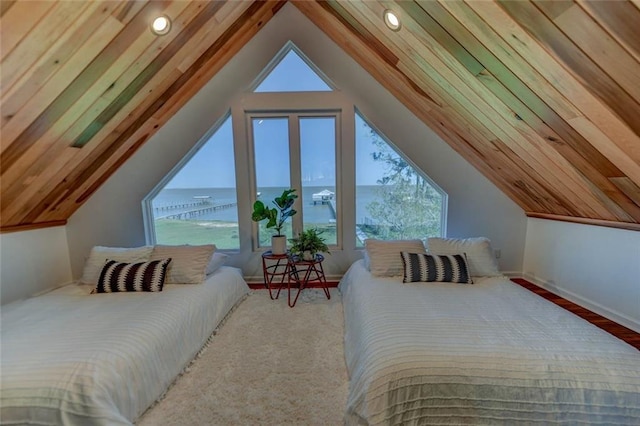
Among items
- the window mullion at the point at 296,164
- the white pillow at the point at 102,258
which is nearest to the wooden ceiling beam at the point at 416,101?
the window mullion at the point at 296,164

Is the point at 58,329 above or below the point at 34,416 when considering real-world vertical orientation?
above

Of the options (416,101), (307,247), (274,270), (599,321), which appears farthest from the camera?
(274,270)

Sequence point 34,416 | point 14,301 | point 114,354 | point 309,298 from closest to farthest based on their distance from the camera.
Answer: point 34,416 < point 114,354 < point 14,301 < point 309,298

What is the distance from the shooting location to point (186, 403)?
1.56 meters

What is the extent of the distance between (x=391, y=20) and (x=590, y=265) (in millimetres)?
2820

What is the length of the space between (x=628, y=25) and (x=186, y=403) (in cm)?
266

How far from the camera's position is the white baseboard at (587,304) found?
7.40 ft

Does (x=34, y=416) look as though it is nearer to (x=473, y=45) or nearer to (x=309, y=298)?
(x=309, y=298)

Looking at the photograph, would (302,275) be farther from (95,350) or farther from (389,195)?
(95,350)

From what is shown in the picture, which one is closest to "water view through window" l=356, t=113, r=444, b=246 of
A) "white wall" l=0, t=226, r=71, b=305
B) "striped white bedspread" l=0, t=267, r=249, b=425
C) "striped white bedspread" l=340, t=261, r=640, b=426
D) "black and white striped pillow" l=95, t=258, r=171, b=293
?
"striped white bedspread" l=340, t=261, r=640, b=426

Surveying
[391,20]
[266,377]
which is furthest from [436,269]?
[391,20]

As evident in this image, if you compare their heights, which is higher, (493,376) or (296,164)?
(296,164)

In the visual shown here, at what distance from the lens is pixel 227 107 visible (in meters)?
3.28

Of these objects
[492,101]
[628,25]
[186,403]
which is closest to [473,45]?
[492,101]
